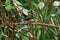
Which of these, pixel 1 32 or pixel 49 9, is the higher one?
pixel 49 9

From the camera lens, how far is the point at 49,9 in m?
1.47

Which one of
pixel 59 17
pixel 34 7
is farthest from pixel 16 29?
pixel 59 17

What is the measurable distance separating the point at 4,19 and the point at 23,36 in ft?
0.59

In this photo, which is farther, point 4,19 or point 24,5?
point 24,5

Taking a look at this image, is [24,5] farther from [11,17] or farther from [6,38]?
[6,38]

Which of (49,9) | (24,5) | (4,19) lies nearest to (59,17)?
(49,9)

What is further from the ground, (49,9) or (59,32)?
(49,9)

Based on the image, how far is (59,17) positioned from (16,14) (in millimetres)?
298

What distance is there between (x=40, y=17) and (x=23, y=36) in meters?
0.18

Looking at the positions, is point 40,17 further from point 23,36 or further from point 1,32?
point 1,32

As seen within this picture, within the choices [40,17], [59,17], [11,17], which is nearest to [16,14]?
[11,17]

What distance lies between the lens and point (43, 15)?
1.42 m

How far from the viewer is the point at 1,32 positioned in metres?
1.47

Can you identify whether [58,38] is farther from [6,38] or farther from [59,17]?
[6,38]
